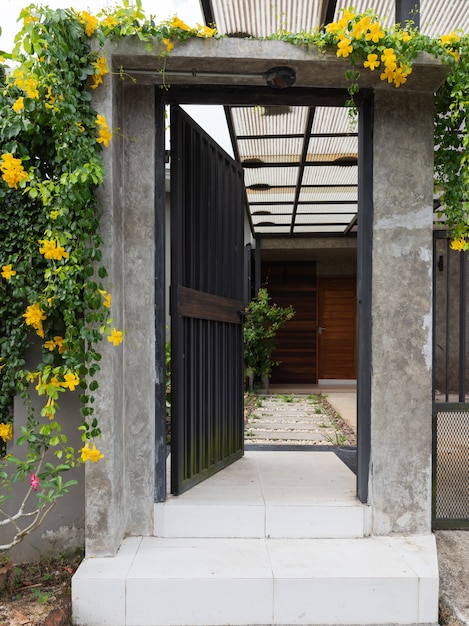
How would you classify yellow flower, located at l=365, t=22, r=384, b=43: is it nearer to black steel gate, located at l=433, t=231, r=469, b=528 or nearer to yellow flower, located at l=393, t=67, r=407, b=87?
yellow flower, located at l=393, t=67, r=407, b=87

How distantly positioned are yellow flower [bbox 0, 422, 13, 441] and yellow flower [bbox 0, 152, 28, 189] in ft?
4.05

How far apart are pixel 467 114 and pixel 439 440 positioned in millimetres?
1710

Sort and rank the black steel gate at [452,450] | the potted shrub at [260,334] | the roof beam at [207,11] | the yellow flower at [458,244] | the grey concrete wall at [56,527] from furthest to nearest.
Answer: the potted shrub at [260,334]
the roof beam at [207,11]
the black steel gate at [452,450]
the grey concrete wall at [56,527]
the yellow flower at [458,244]

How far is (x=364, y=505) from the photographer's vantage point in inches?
112

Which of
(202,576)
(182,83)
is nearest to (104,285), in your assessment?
(182,83)

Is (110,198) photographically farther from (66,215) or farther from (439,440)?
(439,440)

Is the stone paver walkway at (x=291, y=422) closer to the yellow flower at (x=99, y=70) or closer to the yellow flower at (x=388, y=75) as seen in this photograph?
the yellow flower at (x=388, y=75)

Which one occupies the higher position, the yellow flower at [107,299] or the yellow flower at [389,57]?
the yellow flower at [389,57]

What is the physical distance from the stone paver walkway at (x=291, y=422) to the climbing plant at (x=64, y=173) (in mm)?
2606

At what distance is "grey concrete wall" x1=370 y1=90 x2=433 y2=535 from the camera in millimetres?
2830

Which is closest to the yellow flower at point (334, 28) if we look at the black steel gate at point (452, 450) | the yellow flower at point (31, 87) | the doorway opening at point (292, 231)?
the doorway opening at point (292, 231)

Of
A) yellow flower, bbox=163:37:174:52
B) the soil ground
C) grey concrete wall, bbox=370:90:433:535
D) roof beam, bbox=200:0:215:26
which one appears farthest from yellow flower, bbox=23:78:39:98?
the soil ground

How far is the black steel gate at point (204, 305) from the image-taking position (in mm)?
2977

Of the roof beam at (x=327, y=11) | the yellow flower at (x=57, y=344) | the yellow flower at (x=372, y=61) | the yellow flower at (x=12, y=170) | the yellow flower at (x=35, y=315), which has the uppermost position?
the roof beam at (x=327, y=11)
